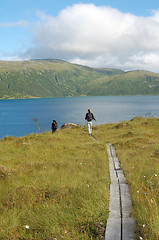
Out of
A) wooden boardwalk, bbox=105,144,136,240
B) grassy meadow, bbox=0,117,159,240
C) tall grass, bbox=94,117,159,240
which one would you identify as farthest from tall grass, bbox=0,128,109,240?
tall grass, bbox=94,117,159,240

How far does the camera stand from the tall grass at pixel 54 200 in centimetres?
498

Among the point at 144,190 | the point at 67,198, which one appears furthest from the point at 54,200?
the point at 144,190

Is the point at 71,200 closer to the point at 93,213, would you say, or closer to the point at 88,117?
the point at 93,213

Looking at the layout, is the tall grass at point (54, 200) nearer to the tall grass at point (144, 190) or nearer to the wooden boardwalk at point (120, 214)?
the wooden boardwalk at point (120, 214)

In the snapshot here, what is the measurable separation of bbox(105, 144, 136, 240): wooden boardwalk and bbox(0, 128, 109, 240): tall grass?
211 mm

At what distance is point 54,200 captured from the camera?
22.7ft

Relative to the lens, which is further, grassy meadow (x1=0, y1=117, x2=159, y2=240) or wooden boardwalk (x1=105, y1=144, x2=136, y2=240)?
grassy meadow (x1=0, y1=117, x2=159, y2=240)

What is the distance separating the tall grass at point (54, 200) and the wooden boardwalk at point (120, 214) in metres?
0.21

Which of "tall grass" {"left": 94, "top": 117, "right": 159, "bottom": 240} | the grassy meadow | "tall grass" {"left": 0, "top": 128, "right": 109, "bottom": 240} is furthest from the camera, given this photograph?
"tall grass" {"left": 0, "top": 128, "right": 109, "bottom": 240}

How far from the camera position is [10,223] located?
5.49m

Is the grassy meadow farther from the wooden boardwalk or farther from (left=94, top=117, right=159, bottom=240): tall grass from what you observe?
the wooden boardwalk

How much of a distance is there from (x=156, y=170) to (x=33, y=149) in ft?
36.3

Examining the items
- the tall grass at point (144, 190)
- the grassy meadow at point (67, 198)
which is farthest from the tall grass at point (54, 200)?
the tall grass at point (144, 190)

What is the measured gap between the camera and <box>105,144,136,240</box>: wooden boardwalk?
4.52m
